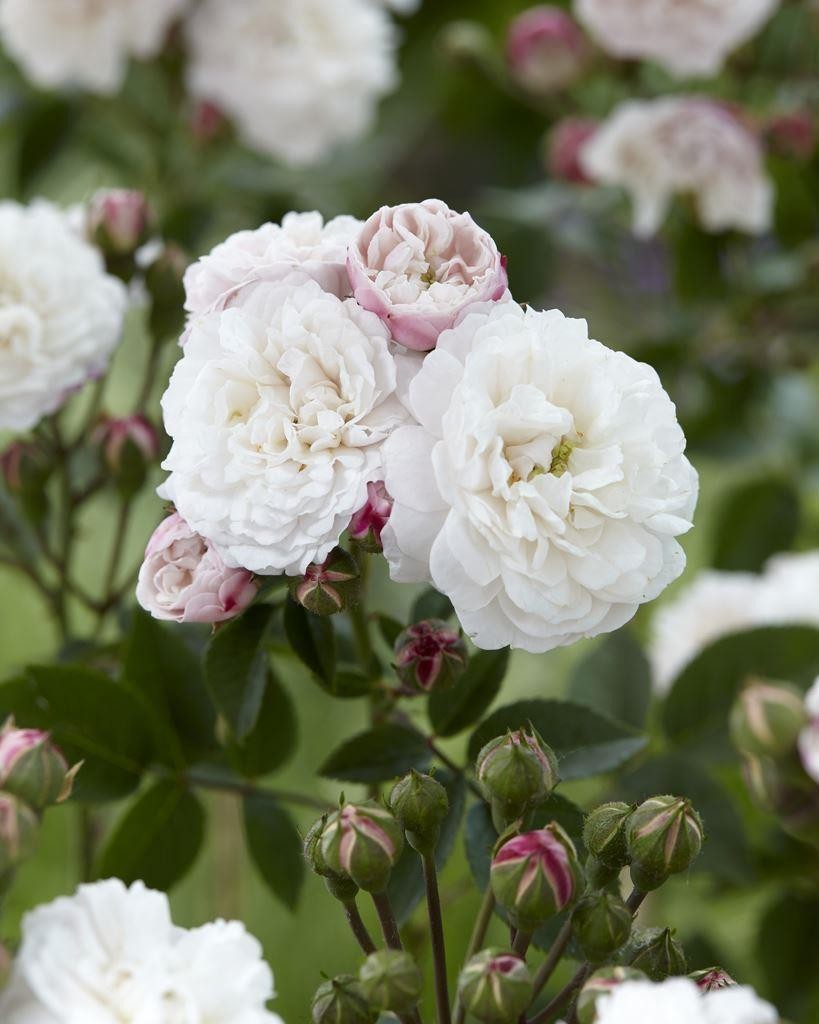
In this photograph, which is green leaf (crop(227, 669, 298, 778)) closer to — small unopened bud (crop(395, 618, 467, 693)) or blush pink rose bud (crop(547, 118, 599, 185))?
small unopened bud (crop(395, 618, 467, 693))

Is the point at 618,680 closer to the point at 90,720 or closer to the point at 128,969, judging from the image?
the point at 90,720

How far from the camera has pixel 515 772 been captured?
43cm

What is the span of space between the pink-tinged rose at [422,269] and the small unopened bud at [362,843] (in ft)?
0.50

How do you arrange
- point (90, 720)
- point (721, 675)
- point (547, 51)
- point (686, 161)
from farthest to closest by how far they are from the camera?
point (547, 51) → point (686, 161) → point (721, 675) → point (90, 720)

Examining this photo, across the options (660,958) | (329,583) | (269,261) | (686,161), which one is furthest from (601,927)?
(686,161)

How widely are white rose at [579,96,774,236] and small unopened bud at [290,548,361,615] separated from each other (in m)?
0.59

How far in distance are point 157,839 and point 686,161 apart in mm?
590

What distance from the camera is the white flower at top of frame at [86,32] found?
96cm

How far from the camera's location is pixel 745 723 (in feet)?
1.99

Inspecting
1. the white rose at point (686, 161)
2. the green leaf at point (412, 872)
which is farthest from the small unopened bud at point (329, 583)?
the white rose at point (686, 161)

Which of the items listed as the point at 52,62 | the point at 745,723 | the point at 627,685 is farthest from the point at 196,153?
the point at 745,723

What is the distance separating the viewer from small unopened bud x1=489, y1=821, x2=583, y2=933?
0.41 meters

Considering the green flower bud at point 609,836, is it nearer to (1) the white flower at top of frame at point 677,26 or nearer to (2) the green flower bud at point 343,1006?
(2) the green flower bud at point 343,1006

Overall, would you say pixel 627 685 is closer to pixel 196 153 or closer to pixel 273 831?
pixel 273 831
